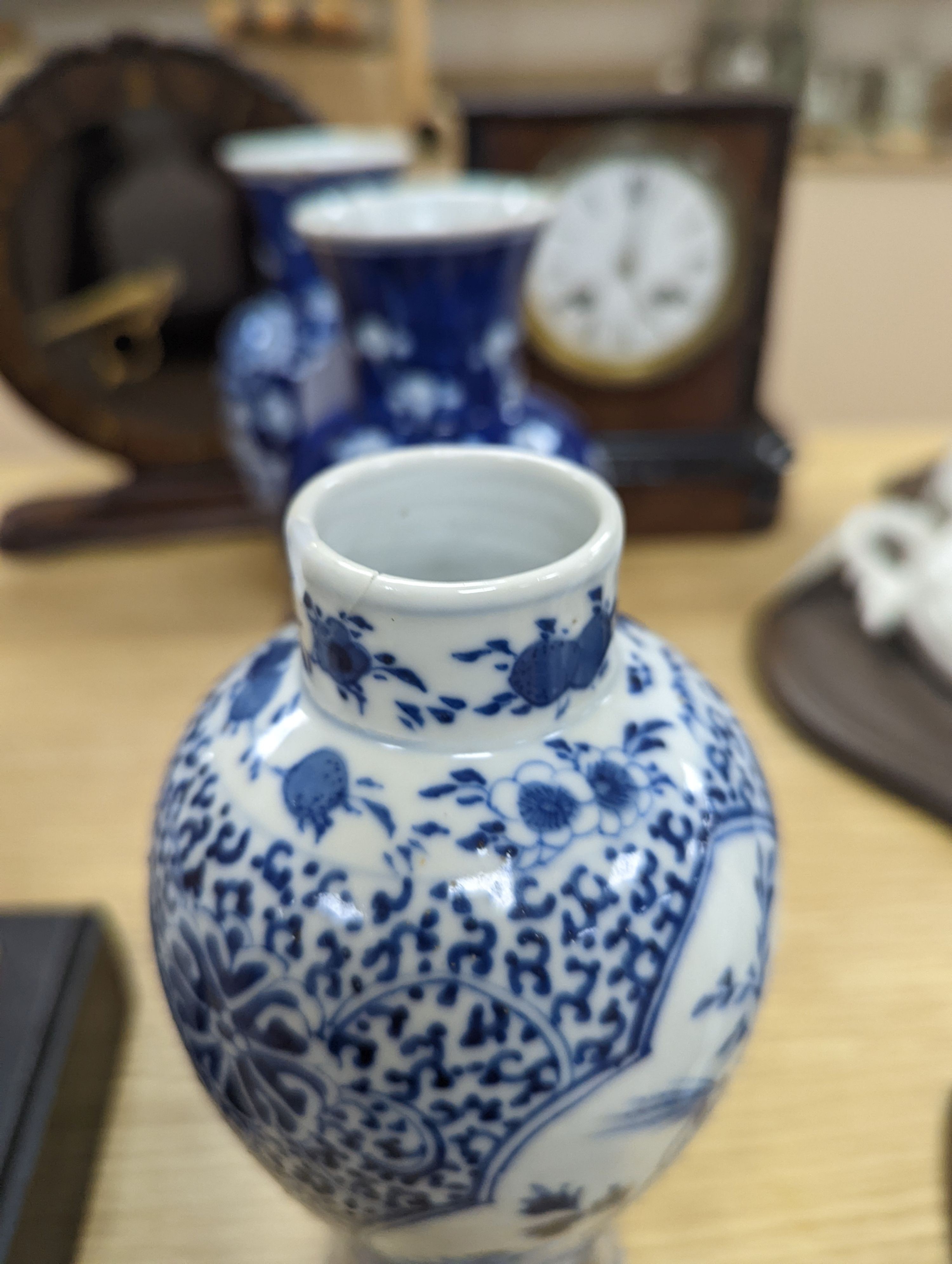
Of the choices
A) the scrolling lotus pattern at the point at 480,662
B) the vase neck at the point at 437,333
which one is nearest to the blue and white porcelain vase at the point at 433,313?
the vase neck at the point at 437,333

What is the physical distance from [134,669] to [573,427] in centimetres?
38

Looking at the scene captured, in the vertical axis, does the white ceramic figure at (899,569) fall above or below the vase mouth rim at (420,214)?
below

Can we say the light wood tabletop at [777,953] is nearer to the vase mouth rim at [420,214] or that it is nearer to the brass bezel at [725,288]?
the brass bezel at [725,288]

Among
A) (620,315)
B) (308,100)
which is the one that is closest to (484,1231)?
(620,315)

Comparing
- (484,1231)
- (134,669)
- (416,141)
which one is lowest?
(134,669)

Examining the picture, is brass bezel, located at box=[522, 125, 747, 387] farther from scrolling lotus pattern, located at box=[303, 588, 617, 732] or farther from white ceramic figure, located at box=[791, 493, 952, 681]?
scrolling lotus pattern, located at box=[303, 588, 617, 732]

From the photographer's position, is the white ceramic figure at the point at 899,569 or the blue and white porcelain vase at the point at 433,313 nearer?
the blue and white porcelain vase at the point at 433,313

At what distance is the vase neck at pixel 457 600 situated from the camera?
315 mm

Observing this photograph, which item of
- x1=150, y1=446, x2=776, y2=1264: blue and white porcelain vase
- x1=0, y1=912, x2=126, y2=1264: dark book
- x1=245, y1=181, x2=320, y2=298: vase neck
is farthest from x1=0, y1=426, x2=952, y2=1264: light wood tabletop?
x1=245, y1=181, x2=320, y2=298: vase neck

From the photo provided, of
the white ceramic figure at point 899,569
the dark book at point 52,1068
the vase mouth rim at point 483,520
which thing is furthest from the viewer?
the white ceramic figure at point 899,569

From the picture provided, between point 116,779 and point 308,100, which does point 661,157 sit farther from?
point 116,779

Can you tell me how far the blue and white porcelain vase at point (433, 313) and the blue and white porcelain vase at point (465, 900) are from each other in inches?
10.2

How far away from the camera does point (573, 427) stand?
0.72m

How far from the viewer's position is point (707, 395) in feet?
3.16
